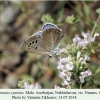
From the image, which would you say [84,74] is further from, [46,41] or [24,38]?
[24,38]

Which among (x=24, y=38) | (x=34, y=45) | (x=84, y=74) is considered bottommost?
(x=84, y=74)

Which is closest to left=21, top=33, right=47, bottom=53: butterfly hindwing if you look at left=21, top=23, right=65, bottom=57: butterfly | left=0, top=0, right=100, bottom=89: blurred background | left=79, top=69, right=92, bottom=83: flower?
left=21, top=23, right=65, bottom=57: butterfly

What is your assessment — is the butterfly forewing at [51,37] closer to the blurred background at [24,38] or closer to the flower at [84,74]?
the flower at [84,74]

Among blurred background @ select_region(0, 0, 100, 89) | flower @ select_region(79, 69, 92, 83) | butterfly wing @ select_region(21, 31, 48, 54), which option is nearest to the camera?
flower @ select_region(79, 69, 92, 83)

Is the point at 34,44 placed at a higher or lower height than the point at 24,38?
lower

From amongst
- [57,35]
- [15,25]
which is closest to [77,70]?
[57,35]

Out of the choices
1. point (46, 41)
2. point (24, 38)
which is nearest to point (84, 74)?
point (46, 41)

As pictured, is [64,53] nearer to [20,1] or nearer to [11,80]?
[20,1]

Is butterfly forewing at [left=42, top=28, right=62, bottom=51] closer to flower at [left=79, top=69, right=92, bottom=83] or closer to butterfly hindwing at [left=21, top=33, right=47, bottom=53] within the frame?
butterfly hindwing at [left=21, top=33, right=47, bottom=53]
